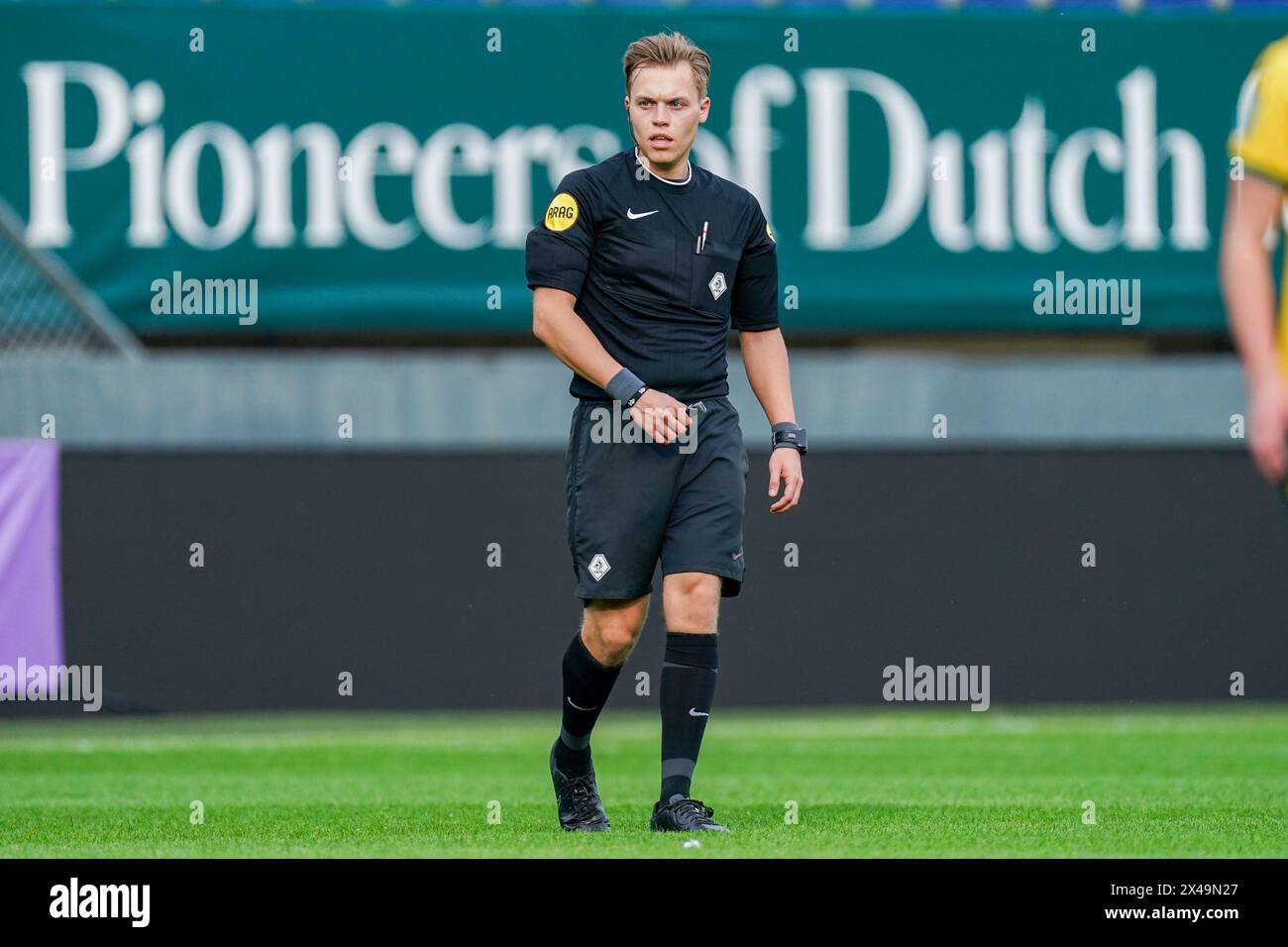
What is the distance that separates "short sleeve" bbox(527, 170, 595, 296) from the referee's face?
22 centimetres

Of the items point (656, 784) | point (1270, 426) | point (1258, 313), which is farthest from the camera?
point (656, 784)

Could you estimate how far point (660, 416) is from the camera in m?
5.58

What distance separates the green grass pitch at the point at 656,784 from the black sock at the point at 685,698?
0.25 metres

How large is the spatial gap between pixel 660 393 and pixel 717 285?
1.64ft

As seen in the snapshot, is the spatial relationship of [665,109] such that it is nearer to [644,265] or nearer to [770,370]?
[644,265]

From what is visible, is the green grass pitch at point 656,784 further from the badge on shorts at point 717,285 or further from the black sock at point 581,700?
the badge on shorts at point 717,285

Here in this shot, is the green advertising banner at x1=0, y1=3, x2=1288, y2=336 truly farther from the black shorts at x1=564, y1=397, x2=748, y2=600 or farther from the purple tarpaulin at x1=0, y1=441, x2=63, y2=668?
the black shorts at x1=564, y1=397, x2=748, y2=600

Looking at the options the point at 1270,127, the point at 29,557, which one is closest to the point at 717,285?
the point at 1270,127

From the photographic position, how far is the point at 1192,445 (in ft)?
37.5

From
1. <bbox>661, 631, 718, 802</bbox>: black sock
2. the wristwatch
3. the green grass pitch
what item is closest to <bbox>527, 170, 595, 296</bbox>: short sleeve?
the wristwatch

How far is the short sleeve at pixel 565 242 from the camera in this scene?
5809mm
